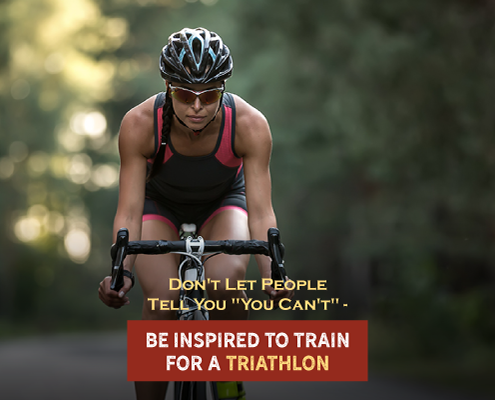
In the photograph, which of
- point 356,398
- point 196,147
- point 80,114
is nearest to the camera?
point 196,147

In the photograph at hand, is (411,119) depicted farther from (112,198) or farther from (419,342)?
(112,198)

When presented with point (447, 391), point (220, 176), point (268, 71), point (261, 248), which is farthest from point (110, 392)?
point (268, 71)

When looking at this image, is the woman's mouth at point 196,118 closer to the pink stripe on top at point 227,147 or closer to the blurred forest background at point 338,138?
the pink stripe on top at point 227,147

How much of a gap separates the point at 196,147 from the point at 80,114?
2579 centimetres

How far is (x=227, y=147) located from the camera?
431 cm

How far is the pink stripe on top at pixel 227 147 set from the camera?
4.27m

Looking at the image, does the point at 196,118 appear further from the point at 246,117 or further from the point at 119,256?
the point at 119,256

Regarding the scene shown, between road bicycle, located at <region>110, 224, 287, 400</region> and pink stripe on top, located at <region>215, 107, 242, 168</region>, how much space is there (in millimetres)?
745

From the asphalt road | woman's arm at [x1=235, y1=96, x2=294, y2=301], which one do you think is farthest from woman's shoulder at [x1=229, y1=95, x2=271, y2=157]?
the asphalt road

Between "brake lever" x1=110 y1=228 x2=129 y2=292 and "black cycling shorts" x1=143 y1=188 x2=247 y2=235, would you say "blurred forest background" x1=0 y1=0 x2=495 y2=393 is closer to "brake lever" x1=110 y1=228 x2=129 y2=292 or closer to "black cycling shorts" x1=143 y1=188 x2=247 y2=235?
"black cycling shorts" x1=143 y1=188 x2=247 y2=235

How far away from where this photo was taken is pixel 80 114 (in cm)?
2922

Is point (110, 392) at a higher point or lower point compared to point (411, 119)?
lower

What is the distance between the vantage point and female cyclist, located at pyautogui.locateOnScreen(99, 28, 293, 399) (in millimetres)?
3904

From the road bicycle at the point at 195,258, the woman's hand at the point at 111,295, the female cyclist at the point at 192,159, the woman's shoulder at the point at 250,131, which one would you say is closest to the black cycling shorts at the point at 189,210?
the female cyclist at the point at 192,159
